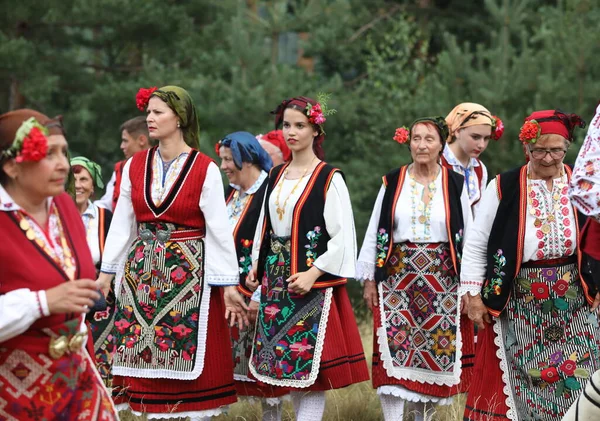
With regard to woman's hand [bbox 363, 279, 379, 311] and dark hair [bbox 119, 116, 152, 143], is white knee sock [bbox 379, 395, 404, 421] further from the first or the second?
dark hair [bbox 119, 116, 152, 143]

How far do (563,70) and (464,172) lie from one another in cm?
487

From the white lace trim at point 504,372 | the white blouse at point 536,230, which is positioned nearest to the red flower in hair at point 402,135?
the white blouse at point 536,230

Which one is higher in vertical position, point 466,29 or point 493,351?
point 466,29

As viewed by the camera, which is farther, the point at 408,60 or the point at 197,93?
the point at 408,60

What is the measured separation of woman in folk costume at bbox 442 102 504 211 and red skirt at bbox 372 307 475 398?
966 mm

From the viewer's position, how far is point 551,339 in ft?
17.9

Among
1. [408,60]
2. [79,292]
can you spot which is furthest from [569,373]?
[408,60]

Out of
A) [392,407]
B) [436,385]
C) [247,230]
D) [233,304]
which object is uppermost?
[247,230]

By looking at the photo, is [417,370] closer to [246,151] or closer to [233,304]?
[233,304]

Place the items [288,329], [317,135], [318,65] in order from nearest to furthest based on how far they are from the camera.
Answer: [288,329]
[317,135]
[318,65]

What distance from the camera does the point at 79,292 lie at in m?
3.54

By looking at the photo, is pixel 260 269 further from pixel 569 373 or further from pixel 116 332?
pixel 569 373

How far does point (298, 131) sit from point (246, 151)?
93 cm

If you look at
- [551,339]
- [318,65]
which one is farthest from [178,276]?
[318,65]
